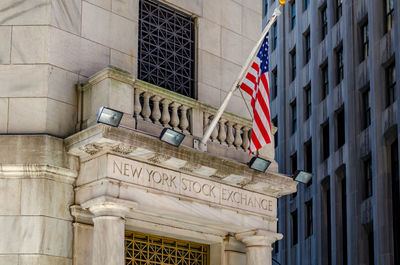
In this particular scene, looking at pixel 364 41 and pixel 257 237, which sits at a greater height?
pixel 364 41

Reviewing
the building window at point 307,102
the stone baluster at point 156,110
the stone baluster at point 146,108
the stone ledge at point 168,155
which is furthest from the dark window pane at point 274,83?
the stone baluster at point 146,108

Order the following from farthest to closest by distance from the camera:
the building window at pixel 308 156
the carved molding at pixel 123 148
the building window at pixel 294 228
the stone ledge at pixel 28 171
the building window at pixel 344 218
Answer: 1. the building window at pixel 294 228
2. the building window at pixel 308 156
3. the building window at pixel 344 218
4. the stone ledge at pixel 28 171
5. the carved molding at pixel 123 148

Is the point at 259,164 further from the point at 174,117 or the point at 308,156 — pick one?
the point at 308,156

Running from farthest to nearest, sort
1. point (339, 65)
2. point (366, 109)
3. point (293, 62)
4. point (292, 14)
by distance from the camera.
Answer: point (292, 14) → point (293, 62) → point (339, 65) → point (366, 109)

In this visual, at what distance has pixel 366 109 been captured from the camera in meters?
52.1

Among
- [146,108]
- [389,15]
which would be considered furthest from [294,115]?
[146,108]

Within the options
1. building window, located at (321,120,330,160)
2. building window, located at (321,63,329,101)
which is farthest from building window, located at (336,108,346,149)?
building window, located at (321,63,329,101)

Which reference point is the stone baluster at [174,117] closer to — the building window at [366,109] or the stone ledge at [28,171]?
the stone ledge at [28,171]

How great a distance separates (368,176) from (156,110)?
34.0 meters

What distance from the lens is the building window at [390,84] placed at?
48.2 meters

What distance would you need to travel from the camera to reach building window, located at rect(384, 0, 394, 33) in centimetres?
4916

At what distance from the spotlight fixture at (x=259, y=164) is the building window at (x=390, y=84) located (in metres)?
30.1

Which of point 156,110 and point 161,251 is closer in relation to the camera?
point 156,110

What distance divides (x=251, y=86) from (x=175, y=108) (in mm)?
1779
